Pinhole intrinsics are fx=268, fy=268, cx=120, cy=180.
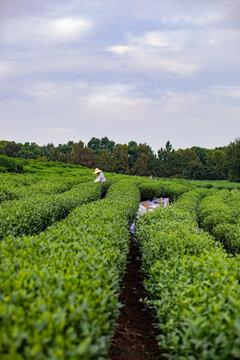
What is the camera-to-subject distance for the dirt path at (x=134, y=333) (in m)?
3.73

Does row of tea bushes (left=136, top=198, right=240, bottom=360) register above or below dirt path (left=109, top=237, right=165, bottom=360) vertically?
above

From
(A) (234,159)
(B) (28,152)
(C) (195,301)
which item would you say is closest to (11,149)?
(B) (28,152)

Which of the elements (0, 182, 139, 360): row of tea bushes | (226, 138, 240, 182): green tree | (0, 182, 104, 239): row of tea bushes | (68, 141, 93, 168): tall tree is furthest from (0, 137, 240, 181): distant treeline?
(0, 182, 139, 360): row of tea bushes

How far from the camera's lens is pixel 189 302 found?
309cm

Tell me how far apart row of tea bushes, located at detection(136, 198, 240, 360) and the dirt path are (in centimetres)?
41

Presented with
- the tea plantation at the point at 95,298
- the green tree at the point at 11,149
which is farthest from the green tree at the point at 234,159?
the green tree at the point at 11,149

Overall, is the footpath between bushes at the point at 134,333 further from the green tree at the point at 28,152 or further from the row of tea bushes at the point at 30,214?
the green tree at the point at 28,152

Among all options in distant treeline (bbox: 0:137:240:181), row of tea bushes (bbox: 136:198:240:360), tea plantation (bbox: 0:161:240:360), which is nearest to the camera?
tea plantation (bbox: 0:161:240:360)

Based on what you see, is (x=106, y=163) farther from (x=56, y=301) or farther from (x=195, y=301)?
(x=56, y=301)

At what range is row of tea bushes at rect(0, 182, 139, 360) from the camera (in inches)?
77.4

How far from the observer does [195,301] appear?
120 inches

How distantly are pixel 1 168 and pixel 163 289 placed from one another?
16703 mm

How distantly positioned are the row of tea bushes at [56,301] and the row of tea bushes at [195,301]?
72cm

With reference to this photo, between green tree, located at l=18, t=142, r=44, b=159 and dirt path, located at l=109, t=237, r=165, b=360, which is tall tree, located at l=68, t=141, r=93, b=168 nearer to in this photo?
green tree, located at l=18, t=142, r=44, b=159
